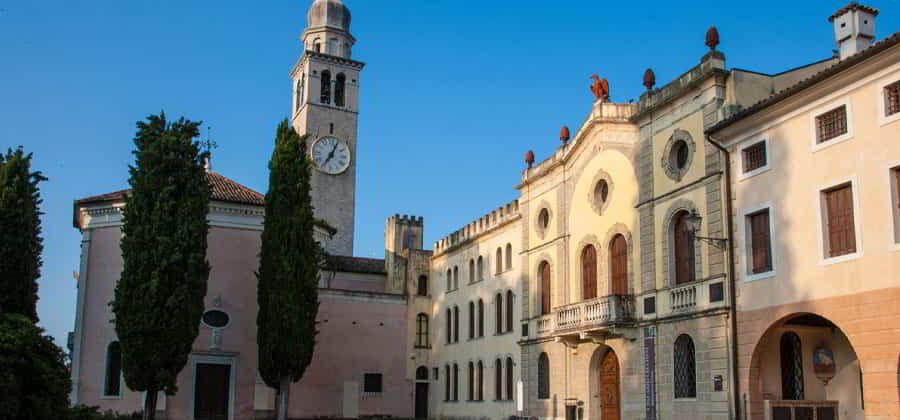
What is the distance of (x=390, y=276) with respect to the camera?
4981 centimetres

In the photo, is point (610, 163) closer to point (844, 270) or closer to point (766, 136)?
point (766, 136)

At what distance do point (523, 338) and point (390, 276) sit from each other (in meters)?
15.1

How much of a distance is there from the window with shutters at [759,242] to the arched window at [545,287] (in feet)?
40.0

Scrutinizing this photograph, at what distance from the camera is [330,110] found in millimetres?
63031

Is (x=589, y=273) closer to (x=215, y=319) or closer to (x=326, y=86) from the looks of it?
(x=215, y=319)

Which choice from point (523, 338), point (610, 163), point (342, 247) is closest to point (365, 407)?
point (523, 338)

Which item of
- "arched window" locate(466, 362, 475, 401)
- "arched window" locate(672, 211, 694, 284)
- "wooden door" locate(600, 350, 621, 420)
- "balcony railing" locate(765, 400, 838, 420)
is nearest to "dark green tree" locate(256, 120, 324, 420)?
"arched window" locate(466, 362, 475, 401)

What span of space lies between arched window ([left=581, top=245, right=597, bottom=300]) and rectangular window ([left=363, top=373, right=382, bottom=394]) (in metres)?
17.4

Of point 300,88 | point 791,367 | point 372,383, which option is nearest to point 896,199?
point 791,367

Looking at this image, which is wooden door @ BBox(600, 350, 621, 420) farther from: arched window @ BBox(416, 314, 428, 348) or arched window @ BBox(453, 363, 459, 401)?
arched window @ BBox(416, 314, 428, 348)

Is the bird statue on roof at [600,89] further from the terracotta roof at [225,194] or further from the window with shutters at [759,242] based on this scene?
the terracotta roof at [225,194]

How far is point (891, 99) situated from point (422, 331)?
32.8m

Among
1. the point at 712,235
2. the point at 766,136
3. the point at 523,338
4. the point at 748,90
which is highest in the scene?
the point at 748,90

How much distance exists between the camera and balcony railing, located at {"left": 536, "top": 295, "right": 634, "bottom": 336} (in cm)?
2844
